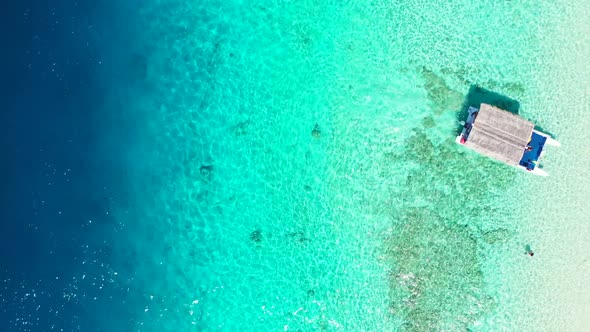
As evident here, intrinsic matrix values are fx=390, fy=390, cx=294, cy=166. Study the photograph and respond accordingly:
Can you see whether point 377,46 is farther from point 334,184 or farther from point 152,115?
point 152,115

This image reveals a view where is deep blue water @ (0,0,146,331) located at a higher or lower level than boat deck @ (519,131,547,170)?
lower

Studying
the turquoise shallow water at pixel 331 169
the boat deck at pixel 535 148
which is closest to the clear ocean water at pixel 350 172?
the turquoise shallow water at pixel 331 169

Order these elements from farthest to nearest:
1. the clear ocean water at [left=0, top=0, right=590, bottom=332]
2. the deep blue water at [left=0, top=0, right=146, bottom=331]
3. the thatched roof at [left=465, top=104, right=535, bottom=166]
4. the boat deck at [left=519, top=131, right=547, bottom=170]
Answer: the deep blue water at [left=0, top=0, right=146, bottom=331] < the clear ocean water at [left=0, top=0, right=590, bottom=332] < the boat deck at [left=519, top=131, right=547, bottom=170] < the thatched roof at [left=465, top=104, right=535, bottom=166]

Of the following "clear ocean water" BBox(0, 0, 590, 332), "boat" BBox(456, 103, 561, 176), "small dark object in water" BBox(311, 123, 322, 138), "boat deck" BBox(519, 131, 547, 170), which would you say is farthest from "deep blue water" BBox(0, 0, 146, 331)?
"boat deck" BBox(519, 131, 547, 170)

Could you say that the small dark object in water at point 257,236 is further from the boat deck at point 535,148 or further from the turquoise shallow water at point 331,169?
the boat deck at point 535,148

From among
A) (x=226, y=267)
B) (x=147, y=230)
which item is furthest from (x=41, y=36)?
(x=226, y=267)

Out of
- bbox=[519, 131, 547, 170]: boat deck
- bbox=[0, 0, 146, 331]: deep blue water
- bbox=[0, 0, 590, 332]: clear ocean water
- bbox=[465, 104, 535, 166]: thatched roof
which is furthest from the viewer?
bbox=[0, 0, 146, 331]: deep blue water

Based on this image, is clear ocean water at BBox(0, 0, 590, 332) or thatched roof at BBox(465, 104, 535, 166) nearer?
thatched roof at BBox(465, 104, 535, 166)

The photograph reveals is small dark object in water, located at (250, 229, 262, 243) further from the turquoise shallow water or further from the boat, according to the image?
the boat
